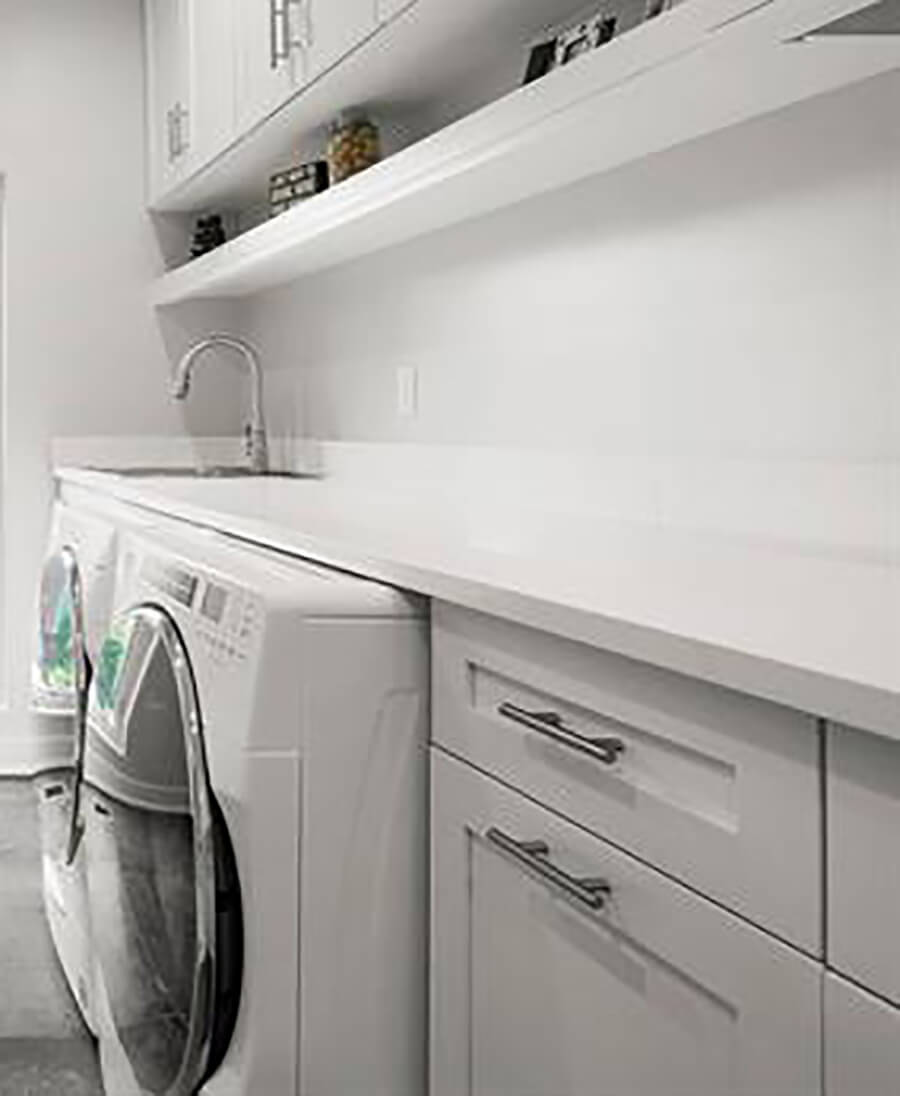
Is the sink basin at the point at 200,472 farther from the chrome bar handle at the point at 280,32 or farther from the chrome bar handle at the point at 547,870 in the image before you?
the chrome bar handle at the point at 547,870

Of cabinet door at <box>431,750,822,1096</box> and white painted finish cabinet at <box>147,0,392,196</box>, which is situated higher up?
white painted finish cabinet at <box>147,0,392,196</box>

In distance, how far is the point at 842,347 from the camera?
80.3 inches

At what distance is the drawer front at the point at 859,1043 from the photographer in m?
0.96

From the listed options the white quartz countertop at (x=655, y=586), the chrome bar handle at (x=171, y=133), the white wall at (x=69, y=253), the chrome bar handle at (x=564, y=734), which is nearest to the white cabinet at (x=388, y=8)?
the white quartz countertop at (x=655, y=586)

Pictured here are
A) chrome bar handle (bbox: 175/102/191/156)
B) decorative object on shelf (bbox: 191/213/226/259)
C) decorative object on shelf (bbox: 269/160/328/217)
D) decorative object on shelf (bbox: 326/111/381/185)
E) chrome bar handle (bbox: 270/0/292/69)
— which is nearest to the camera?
chrome bar handle (bbox: 270/0/292/69)

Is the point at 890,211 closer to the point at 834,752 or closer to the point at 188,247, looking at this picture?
the point at 834,752

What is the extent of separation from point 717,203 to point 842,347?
15.1 inches

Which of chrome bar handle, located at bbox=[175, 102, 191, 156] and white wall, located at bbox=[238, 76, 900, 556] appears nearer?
white wall, located at bbox=[238, 76, 900, 556]

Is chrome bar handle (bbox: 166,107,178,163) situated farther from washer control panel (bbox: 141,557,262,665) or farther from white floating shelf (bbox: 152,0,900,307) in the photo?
washer control panel (bbox: 141,557,262,665)

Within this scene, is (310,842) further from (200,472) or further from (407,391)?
(200,472)

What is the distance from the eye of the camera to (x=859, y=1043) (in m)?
0.99

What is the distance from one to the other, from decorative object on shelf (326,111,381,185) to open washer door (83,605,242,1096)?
4.31ft

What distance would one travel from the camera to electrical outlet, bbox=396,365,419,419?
359 cm

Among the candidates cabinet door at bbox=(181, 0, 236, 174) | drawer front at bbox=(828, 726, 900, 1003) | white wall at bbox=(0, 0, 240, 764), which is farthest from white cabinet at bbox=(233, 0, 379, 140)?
drawer front at bbox=(828, 726, 900, 1003)
